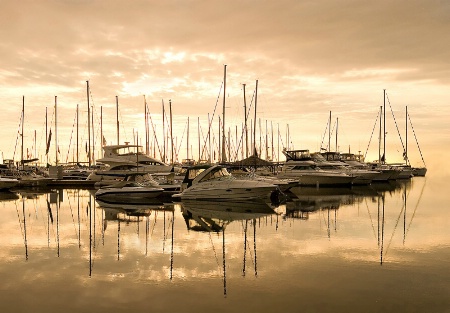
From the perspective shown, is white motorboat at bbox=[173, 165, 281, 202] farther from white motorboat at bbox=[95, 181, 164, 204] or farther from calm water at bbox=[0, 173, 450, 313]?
calm water at bbox=[0, 173, 450, 313]

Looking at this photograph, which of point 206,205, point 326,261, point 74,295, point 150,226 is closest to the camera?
point 74,295

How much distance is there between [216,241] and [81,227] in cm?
741

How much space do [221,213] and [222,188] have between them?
14.4ft

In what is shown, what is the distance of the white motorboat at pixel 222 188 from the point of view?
91.8ft

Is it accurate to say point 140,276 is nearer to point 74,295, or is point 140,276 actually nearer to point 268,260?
point 74,295

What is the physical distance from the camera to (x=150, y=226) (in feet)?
64.7

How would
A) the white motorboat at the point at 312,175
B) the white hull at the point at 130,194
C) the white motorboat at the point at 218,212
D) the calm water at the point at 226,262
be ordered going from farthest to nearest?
the white motorboat at the point at 312,175
the white hull at the point at 130,194
the white motorboat at the point at 218,212
the calm water at the point at 226,262

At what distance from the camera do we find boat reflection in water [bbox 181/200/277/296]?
19117mm

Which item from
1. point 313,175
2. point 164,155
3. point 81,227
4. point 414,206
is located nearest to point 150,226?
point 81,227

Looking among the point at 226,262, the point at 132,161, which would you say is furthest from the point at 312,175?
the point at 226,262

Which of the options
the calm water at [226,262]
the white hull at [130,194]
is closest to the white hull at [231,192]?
the white hull at [130,194]

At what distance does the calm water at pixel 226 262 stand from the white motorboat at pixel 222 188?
3940 millimetres

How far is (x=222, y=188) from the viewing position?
28.0 metres

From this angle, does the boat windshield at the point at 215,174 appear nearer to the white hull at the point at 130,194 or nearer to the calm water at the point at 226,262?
the white hull at the point at 130,194
